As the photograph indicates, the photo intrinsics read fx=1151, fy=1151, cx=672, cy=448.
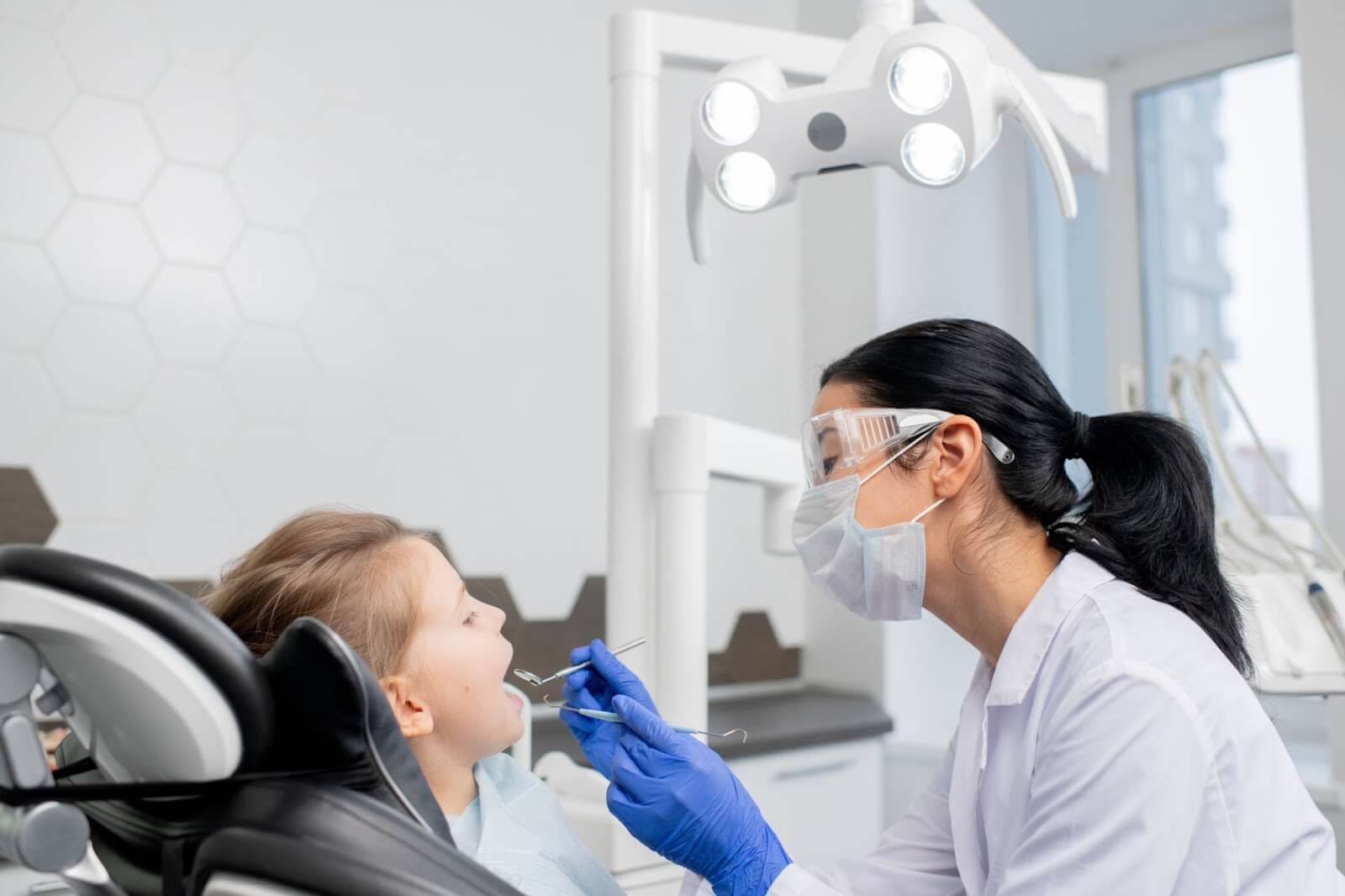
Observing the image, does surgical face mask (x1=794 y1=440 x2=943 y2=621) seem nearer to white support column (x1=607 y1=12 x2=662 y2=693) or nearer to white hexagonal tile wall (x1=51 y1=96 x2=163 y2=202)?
white support column (x1=607 y1=12 x2=662 y2=693)

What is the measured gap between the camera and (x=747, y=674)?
109 inches

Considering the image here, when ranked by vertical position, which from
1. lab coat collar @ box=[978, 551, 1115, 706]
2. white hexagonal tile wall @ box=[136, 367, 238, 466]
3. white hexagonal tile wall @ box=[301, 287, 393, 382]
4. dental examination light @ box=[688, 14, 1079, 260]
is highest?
dental examination light @ box=[688, 14, 1079, 260]

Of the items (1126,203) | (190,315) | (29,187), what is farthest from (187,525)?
(1126,203)

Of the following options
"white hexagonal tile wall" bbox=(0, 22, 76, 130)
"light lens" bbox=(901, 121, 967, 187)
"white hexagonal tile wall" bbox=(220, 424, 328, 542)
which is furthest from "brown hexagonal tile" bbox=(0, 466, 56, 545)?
"light lens" bbox=(901, 121, 967, 187)

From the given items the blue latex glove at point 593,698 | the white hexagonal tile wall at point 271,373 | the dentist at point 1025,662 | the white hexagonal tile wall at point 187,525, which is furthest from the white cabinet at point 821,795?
the white hexagonal tile wall at point 271,373

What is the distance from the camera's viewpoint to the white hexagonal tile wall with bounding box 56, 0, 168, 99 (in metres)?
1.77

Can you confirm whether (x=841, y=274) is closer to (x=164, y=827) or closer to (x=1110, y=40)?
(x=1110, y=40)

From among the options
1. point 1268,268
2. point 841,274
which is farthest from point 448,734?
point 1268,268

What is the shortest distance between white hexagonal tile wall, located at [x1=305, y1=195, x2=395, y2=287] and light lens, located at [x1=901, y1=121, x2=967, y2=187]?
1.12 metres

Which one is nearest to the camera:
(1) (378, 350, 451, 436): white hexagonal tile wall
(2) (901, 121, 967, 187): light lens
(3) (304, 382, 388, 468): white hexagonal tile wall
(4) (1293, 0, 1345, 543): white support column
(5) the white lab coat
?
(5) the white lab coat

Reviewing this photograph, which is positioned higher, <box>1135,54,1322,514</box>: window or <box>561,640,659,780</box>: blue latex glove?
<box>1135,54,1322,514</box>: window

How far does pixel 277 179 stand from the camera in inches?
78.5

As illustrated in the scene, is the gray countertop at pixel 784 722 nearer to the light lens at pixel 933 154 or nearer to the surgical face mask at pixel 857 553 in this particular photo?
the surgical face mask at pixel 857 553

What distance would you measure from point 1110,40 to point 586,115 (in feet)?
4.60
